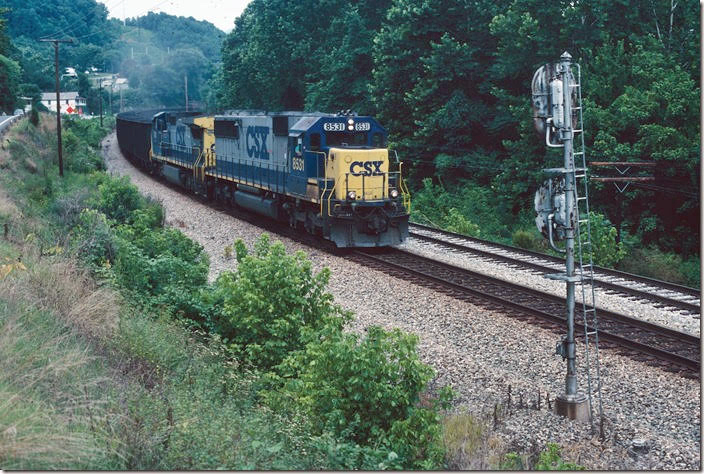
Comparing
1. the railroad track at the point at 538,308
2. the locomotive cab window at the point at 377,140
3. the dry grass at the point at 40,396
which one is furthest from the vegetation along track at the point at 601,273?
the dry grass at the point at 40,396

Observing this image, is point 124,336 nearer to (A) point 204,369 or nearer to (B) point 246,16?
(A) point 204,369

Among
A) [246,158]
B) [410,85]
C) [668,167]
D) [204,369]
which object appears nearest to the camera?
[204,369]

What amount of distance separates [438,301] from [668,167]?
13.3m

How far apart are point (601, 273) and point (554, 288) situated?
2.11m

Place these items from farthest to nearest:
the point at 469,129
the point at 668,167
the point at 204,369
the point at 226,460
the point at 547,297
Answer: the point at 469,129 → the point at 668,167 → the point at 547,297 → the point at 204,369 → the point at 226,460

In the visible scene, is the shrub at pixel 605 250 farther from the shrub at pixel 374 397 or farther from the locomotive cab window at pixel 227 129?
the shrub at pixel 374 397

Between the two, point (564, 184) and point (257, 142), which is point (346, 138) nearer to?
point (257, 142)

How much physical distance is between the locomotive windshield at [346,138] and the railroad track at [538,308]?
9.98ft

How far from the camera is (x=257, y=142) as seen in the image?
82.3 feet

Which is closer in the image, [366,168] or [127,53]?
[366,168]

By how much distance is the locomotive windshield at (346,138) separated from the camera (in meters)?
20.9

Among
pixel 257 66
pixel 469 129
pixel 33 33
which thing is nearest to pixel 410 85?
pixel 469 129

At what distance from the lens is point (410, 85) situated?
119 feet

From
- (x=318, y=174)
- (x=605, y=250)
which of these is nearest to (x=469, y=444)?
(x=318, y=174)
